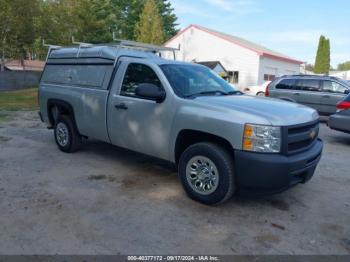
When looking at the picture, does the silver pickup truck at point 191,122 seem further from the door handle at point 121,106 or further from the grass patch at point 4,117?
the grass patch at point 4,117

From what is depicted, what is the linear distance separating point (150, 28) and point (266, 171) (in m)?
27.6

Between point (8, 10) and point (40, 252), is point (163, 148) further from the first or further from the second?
point (8, 10)

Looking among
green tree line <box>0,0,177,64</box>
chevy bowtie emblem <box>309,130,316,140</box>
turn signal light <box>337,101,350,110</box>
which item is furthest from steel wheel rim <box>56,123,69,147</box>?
green tree line <box>0,0,177,64</box>

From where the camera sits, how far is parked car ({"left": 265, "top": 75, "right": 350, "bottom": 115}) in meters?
11.7

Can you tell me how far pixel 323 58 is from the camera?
5253 centimetres

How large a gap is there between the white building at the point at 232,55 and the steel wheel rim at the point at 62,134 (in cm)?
2127

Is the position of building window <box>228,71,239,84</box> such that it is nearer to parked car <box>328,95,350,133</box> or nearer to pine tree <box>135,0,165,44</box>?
pine tree <box>135,0,165,44</box>

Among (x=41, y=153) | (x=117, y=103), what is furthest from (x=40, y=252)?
(x=41, y=153)

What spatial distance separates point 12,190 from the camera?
4.66 m

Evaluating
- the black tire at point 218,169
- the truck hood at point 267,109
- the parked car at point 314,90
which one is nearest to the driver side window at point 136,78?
the truck hood at point 267,109

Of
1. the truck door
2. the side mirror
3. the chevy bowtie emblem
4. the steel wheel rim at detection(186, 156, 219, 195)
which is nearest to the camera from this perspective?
the steel wheel rim at detection(186, 156, 219, 195)

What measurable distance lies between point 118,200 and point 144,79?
1865 mm

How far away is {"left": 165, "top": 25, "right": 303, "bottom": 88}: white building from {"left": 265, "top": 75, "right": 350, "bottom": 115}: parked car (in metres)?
14.7

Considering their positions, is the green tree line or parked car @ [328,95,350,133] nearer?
parked car @ [328,95,350,133]
